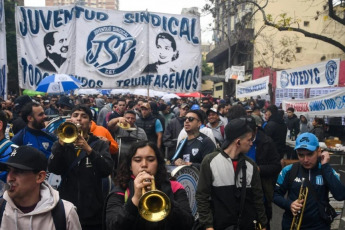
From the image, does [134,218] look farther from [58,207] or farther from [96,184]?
[96,184]

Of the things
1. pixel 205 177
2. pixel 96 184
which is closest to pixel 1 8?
pixel 96 184

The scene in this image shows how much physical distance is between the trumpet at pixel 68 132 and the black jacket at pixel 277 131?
440 cm

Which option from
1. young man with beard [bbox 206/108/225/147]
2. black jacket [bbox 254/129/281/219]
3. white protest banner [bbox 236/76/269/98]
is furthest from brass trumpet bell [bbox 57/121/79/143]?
white protest banner [bbox 236/76/269/98]

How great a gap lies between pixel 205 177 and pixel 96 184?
3.51 ft

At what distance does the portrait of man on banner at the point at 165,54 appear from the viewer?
29.8 feet

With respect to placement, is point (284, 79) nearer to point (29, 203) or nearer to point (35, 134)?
point (35, 134)

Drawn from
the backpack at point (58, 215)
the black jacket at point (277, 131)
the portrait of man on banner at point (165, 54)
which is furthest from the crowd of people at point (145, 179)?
the portrait of man on banner at point (165, 54)

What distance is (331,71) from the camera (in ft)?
29.7

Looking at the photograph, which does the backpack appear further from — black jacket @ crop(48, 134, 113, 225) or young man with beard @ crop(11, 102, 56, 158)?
young man with beard @ crop(11, 102, 56, 158)

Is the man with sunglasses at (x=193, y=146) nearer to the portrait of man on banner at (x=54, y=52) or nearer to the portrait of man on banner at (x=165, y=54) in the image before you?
the portrait of man on banner at (x=165, y=54)

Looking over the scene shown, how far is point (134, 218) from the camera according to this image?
228 centimetres

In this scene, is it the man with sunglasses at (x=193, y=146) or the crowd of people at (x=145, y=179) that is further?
the man with sunglasses at (x=193, y=146)

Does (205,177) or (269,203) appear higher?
(205,177)

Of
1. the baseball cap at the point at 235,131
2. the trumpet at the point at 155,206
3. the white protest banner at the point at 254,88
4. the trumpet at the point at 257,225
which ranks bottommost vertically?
the trumpet at the point at 257,225
